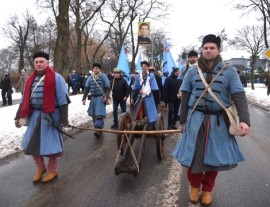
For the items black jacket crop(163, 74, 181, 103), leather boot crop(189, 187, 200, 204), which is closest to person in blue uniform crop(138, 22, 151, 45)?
black jacket crop(163, 74, 181, 103)

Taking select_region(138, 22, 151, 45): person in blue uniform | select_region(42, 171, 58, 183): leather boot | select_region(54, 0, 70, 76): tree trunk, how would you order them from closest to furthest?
select_region(42, 171, 58, 183): leather boot < select_region(54, 0, 70, 76): tree trunk < select_region(138, 22, 151, 45): person in blue uniform

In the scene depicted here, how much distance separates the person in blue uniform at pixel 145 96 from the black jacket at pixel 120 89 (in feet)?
7.09

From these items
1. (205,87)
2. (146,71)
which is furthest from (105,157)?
(205,87)

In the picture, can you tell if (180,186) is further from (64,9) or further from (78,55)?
(78,55)

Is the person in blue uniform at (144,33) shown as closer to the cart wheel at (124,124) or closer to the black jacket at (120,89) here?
the black jacket at (120,89)

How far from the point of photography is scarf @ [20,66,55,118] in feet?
18.1

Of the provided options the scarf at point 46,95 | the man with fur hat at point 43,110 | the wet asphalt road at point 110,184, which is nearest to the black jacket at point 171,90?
the wet asphalt road at point 110,184

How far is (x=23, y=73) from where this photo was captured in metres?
20.5

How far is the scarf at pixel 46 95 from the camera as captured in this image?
5508mm

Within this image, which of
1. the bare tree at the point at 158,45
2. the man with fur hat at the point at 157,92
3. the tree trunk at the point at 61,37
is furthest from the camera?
the bare tree at the point at 158,45

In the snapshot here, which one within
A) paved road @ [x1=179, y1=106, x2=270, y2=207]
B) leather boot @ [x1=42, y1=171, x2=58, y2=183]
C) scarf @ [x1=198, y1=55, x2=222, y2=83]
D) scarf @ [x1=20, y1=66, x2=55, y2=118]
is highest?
scarf @ [x1=198, y1=55, x2=222, y2=83]

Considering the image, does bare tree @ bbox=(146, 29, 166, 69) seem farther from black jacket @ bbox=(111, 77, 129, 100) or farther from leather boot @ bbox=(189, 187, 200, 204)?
leather boot @ bbox=(189, 187, 200, 204)

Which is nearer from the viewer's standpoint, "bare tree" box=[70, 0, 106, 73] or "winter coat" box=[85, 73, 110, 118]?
"winter coat" box=[85, 73, 110, 118]

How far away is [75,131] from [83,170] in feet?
14.6
